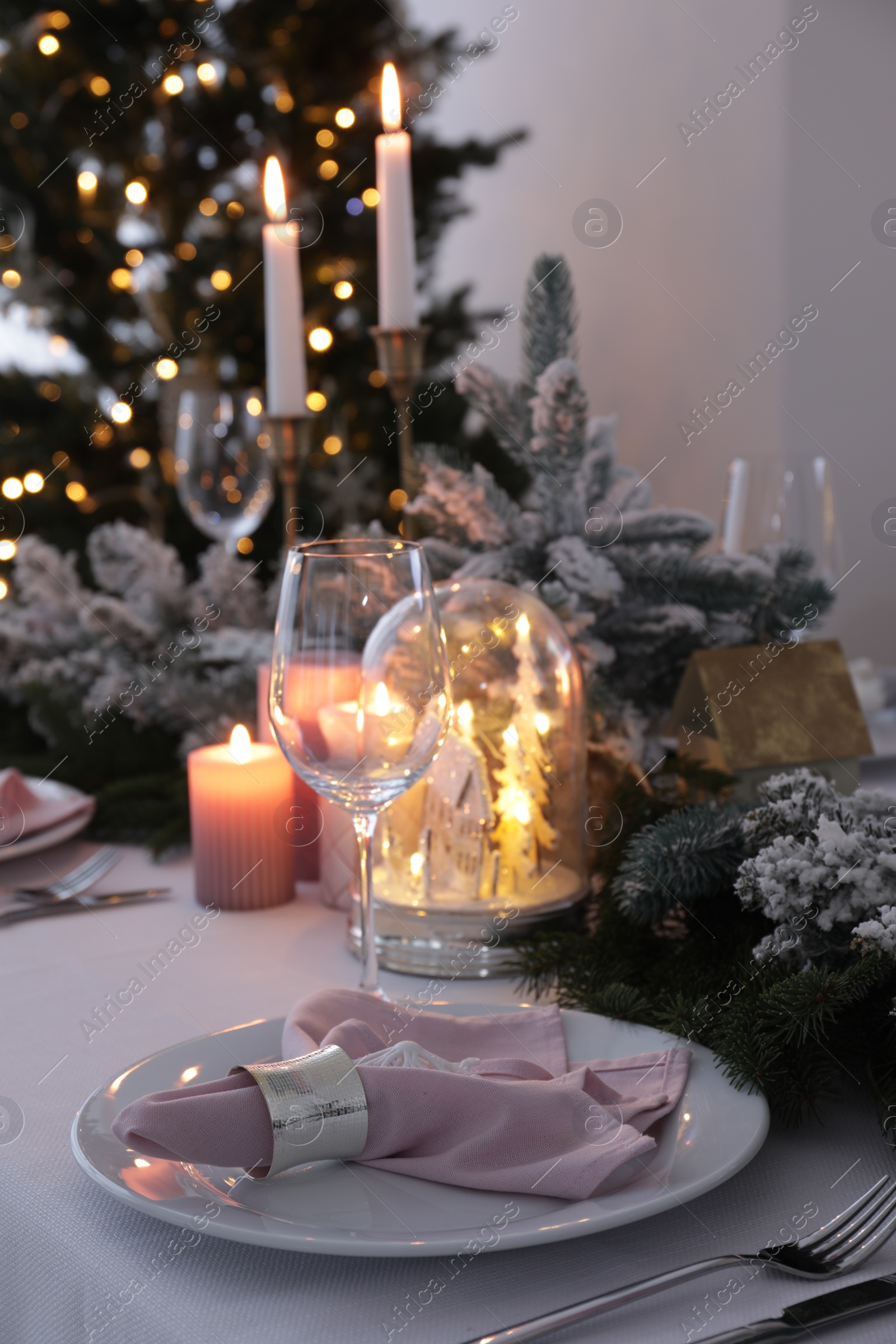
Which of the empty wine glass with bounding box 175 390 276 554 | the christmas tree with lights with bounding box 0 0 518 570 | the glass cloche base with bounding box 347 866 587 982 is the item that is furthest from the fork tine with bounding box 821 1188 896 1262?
the christmas tree with lights with bounding box 0 0 518 570

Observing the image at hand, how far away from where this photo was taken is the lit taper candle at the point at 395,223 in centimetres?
88

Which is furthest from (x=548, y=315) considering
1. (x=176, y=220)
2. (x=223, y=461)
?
(x=176, y=220)

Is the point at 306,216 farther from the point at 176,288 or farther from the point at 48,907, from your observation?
the point at 48,907

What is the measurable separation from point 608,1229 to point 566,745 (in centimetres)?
36

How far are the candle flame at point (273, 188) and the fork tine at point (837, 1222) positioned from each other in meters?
0.79

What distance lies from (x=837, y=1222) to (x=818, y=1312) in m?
0.06

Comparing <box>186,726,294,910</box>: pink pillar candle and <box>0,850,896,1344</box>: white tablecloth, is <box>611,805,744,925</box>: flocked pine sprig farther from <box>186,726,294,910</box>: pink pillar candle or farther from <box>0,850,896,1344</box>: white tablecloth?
<box>186,726,294,910</box>: pink pillar candle

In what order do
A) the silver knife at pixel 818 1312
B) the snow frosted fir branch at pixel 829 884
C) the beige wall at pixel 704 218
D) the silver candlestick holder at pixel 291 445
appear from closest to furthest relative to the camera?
the silver knife at pixel 818 1312 < the snow frosted fir branch at pixel 829 884 < the silver candlestick holder at pixel 291 445 < the beige wall at pixel 704 218

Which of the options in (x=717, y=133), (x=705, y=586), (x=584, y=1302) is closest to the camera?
(x=584, y=1302)

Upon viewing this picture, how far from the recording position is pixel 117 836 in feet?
3.04

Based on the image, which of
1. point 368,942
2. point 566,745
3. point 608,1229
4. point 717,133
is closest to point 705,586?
point 566,745

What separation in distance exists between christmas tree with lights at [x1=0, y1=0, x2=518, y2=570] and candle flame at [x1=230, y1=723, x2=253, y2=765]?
920 mm

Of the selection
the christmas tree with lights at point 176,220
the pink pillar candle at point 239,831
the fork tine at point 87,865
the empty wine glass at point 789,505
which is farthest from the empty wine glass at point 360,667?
the christmas tree with lights at point 176,220

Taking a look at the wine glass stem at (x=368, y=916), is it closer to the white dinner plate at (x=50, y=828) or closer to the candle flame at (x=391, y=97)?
the white dinner plate at (x=50, y=828)
